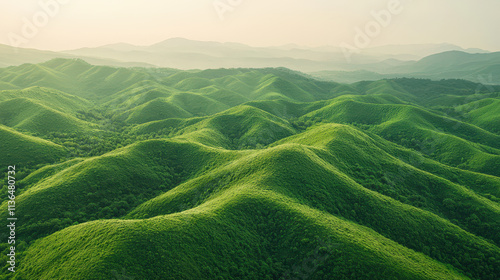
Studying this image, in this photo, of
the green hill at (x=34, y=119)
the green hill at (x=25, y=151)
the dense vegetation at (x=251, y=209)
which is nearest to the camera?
the dense vegetation at (x=251, y=209)

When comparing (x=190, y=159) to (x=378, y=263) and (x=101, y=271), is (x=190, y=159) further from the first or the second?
(x=378, y=263)

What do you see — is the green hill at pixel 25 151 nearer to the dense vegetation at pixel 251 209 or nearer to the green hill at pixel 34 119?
the dense vegetation at pixel 251 209

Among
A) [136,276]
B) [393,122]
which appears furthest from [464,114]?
[136,276]

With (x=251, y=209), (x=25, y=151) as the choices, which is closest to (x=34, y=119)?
(x=25, y=151)

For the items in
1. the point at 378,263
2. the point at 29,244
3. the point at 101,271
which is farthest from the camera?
the point at 29,244

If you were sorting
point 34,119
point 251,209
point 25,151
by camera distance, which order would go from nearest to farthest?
1. point 251,209
2. point 25,151
3. point 34,119

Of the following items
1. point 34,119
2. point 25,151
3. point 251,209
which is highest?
point 34,119

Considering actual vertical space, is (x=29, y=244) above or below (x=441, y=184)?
above

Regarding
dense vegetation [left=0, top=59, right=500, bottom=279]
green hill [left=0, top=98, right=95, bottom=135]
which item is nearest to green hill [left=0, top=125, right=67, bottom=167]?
dense vegetation [left=0, top=59, right=500, bottom=279]

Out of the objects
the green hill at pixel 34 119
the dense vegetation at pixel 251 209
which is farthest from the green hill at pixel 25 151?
the green hill at pixel 34 119

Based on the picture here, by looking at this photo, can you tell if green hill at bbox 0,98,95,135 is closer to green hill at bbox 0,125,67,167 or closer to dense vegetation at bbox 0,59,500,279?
dense vegetation at bbox 0,59,500,279

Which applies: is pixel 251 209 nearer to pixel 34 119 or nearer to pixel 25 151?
pixel 25 151
